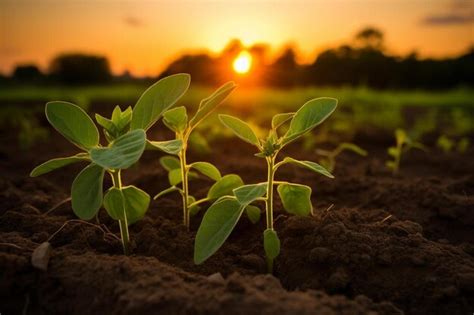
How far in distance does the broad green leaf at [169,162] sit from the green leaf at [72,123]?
0.50 metres

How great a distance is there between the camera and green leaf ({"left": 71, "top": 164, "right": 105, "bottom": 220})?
4.85 ft

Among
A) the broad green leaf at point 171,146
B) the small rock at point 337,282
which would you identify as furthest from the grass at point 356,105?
the broad green leaf at point 171,146

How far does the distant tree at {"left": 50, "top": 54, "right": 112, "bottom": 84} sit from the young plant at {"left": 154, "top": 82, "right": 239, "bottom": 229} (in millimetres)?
13667

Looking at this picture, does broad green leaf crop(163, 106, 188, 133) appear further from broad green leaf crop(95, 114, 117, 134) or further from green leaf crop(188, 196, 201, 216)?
green leaf crop(188, 196, 201, 216)

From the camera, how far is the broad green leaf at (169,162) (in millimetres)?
2074

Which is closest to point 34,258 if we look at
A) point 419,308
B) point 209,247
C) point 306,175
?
point 209,247

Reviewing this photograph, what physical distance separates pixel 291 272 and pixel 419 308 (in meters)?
0.41

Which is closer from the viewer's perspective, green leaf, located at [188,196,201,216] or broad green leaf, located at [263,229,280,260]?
broad green leaf, located at [263,229,280,260]

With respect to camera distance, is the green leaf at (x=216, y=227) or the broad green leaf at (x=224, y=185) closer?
the green leaf at (x=216, y=227)

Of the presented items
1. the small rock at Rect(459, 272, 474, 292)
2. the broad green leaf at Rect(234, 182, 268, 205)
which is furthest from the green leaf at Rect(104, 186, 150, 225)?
the small rock at Rect(459, 272, 474, 292)

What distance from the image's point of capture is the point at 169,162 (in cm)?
209

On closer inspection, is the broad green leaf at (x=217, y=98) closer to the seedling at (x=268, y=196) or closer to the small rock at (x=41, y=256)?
the seedling at (x=268, y=196)

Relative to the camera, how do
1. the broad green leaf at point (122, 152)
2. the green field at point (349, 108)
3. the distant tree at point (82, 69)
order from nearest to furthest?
the broad green leaf at point (122, 152)
the green field at point (349, 108)
the distant tree at point (82, 69)

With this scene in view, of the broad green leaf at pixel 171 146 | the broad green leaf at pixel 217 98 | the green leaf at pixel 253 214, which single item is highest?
the broad green leaf at pixel 217 98
